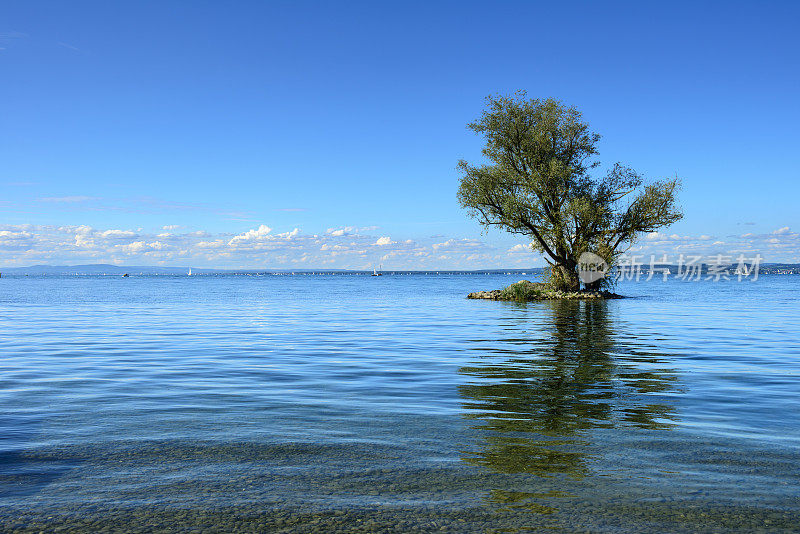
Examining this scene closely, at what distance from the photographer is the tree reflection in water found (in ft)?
24.5

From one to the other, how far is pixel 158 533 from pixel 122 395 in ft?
25.3

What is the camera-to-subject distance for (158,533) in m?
Result: 5.42

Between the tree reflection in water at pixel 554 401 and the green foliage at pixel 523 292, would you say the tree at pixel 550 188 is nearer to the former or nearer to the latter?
the green foliage at pixel 523 292

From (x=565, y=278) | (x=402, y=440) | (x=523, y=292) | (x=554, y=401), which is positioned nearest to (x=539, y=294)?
(x=523, y=292)

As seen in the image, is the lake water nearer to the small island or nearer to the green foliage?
the small island

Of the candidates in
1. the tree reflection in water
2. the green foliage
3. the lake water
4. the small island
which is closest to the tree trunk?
the small island

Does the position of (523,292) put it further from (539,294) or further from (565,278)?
(565,278)

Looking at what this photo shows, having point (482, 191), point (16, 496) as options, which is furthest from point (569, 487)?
point (482, 191)

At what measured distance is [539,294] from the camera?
55.7 metres

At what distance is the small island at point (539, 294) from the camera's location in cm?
5390

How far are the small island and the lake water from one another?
34.2 m

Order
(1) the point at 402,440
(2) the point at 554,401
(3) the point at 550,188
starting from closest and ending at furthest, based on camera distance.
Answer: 1. (1) the point at 402,440
2. (2) the point at 554,401
3. (3) the point at 550,188

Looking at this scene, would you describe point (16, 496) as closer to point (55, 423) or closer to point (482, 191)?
point (55, 423)

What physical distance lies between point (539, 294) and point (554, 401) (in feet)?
149
